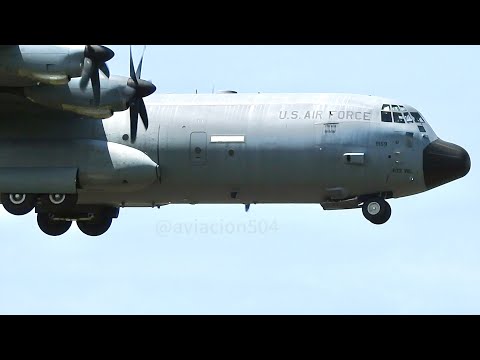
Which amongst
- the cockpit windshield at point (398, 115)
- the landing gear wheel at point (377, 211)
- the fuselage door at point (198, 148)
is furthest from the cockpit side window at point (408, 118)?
the fuselage door at point (198, 148)

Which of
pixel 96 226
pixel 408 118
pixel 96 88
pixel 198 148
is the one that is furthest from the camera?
pixel 96 226

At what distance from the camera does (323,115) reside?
109ft

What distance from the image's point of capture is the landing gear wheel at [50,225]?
121ft

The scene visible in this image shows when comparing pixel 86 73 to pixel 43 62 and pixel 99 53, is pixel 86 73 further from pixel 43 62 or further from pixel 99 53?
pixel 43 62

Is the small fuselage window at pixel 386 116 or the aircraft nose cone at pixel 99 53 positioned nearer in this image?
the aircraft nose cone at pixel 99 53

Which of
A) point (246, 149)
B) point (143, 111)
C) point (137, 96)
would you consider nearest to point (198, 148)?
point (246, 149)

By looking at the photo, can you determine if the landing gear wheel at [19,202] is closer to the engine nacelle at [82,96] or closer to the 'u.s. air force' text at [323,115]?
the engine nacelle at [82,96]

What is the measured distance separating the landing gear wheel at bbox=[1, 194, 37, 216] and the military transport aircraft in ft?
0.11

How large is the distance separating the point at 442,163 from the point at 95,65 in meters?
11.7

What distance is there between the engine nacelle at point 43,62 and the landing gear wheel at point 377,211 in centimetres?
1063

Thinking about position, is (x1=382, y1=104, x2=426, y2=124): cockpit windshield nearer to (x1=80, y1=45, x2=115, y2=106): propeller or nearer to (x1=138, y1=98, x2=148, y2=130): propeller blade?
(x1=138, y1=98, x2=148, y2=130): propeller blade

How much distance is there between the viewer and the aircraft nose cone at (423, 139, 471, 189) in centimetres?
3316

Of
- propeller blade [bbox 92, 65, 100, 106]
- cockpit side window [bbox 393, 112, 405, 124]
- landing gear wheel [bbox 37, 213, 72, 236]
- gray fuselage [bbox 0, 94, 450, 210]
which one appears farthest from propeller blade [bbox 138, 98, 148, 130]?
cockpit side window [bbox 393, 112, 405, 124]
